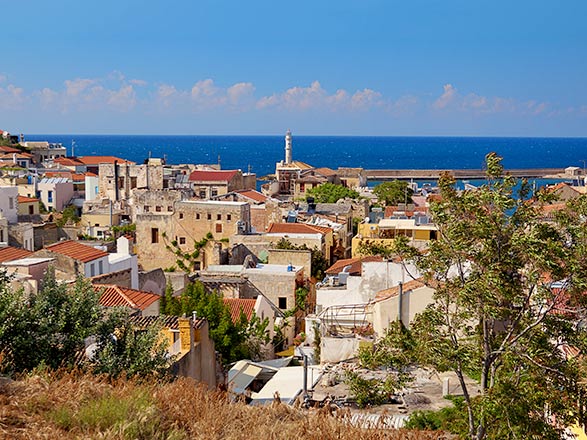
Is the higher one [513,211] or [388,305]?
[513,211]

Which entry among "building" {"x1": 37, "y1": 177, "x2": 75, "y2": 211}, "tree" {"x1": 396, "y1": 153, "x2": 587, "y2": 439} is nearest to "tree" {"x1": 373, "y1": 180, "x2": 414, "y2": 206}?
"building" {"x1": 37, "y1": 177, "x2": 75, "y2": 211}

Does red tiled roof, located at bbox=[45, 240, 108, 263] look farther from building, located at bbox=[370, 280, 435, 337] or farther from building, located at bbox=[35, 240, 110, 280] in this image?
building, located at bbox=[370, 280, 435, 337]

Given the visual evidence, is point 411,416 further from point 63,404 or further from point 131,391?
point 63,404

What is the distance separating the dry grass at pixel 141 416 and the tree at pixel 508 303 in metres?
1.07

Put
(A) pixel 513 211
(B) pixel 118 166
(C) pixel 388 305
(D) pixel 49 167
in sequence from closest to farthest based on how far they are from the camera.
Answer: (A) pixel 513 211, (C) pixel 388 305, (B) pixel 118 166, (D) pixel 49 167

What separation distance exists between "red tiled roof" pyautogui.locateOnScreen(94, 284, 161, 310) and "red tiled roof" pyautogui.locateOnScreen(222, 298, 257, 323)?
5384mm

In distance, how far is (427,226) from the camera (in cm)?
3475

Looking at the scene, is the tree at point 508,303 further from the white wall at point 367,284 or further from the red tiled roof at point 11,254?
the red tiled roof at point 11,254

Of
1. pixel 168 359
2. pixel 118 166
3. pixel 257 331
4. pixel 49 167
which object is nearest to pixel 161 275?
pixel 257 331

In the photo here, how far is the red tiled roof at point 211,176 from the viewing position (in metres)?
67.5

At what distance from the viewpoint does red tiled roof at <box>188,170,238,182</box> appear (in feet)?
221

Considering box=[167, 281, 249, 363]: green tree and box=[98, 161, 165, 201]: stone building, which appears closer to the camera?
box=[167, 281, 249, 363]: green tree

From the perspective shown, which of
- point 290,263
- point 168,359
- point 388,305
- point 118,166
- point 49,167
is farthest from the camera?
point 49,167

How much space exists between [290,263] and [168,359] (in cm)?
2076
